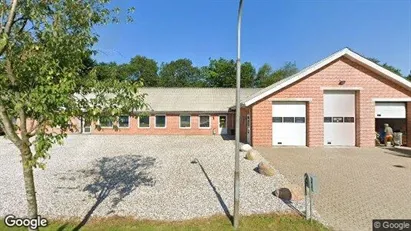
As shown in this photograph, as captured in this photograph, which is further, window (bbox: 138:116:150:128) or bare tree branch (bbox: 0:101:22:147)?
window (bbox: 138:116:150:128)

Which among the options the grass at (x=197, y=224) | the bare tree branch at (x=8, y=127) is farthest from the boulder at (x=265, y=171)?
the bare tree branch at (x=8, y=127)

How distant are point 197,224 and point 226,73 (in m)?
51.4

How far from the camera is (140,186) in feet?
32.8

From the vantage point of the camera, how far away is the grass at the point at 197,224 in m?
6.66

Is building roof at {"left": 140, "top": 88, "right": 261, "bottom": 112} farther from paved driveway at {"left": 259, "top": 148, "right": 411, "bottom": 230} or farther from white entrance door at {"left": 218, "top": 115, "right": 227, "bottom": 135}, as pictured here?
paved driveway at {"left": 259, "top": 148, "right": 411, "bottom": 230}

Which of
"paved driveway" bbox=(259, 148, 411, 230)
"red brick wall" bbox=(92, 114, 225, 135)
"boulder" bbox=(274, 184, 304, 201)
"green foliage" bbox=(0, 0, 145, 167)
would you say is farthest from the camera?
"red brick wall" bbox=(92, 114, 225, 135)

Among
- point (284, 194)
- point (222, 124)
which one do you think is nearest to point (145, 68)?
point (222, 124)

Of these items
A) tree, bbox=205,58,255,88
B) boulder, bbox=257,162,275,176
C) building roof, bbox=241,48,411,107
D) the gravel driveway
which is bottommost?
the gravel driveway

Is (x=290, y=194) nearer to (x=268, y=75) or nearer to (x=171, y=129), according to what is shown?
(x=171, y=129)

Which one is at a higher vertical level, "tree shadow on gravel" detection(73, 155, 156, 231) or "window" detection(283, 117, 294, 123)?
"window" detection(283, 117, 294, 123)

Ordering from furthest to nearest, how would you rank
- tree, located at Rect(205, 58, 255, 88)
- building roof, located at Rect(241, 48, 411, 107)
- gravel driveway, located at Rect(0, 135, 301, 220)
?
tree, located at Rect(205, 58, 255, 88) < building roof, located at Rect(241, 48, 411, 107) < gravel driveway, located at Rect(0, 135, 301, 220)

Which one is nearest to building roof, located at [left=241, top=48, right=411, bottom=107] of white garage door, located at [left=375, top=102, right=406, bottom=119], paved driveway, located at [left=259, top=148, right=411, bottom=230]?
white garage door, located at [left=375, top=102, right=406, bottom=119]

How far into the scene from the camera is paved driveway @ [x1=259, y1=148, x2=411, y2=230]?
24.7ft

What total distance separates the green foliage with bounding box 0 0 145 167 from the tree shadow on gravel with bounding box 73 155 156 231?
11.1 feet
